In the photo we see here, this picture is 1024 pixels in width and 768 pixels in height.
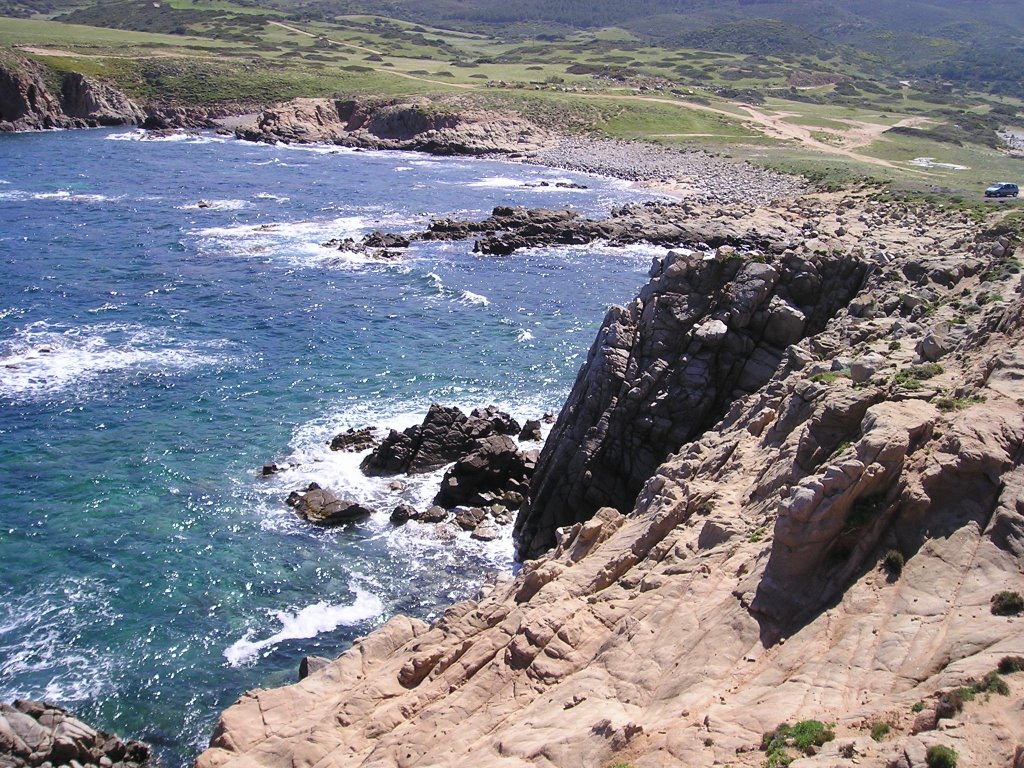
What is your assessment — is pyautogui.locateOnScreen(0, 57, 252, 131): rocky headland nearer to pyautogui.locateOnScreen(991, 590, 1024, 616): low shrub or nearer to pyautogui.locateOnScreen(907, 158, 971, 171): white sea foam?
pyautogui.locateOnScreen(907, 158, 971, 171): white sea foam

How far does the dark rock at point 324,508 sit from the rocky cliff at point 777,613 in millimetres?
13541

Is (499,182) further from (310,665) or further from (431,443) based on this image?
(310,665)

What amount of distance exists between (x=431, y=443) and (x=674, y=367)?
15.5 metres

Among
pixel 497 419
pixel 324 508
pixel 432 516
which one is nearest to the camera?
pixel 324 508

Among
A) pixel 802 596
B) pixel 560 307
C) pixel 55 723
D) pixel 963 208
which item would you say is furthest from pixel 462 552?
pixel 963 208

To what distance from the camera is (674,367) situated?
137 feet

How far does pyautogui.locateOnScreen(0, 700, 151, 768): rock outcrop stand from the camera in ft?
89.4

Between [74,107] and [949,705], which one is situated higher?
[949,705]

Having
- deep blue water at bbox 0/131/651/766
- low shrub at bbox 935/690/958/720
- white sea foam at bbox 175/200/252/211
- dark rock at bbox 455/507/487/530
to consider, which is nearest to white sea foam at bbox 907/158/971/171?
deep blue water at bbox 0/131/651/766

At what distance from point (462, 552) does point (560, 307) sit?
38.7 metres

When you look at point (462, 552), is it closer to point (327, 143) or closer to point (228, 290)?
point (228, 290)

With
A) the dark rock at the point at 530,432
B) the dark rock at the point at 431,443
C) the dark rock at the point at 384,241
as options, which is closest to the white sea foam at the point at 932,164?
the dark rock at the point at 384,241

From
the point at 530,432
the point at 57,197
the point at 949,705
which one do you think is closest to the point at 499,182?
the point at 57,197

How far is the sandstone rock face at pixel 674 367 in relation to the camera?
4088 cm
